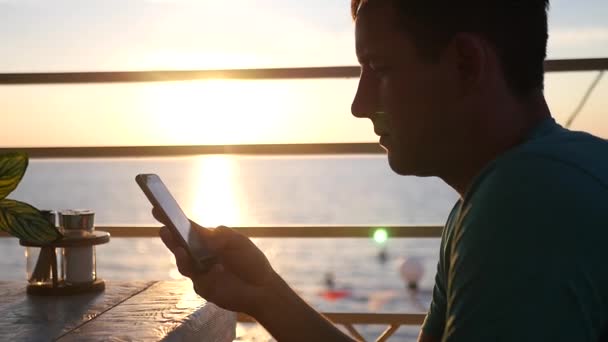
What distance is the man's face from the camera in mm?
810

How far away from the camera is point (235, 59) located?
2041 mm

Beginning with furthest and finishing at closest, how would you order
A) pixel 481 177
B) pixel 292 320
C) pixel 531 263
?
pixel 292 320 < pixel 481 177 < pixel 531 263

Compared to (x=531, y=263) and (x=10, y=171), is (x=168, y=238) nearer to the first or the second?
(x=10, y=171)

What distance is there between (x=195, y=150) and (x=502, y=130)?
1286mm

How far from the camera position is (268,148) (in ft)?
6.57

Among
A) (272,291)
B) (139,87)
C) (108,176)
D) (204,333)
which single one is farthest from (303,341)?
(108,176)

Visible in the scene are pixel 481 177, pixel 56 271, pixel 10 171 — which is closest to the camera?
pixel 481 177

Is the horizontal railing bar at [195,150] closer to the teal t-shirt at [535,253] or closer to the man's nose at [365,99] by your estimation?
the man's nose at [365,99]

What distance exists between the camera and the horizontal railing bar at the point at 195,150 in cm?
198

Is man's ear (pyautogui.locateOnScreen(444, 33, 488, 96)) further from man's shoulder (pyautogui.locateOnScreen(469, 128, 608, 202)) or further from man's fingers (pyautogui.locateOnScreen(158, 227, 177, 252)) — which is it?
man's fingers (pyautogui.locateOnScreen(158, 227, 177, 252))

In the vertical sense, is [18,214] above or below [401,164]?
below

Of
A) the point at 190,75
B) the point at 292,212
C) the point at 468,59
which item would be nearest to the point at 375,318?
the point at 190,75

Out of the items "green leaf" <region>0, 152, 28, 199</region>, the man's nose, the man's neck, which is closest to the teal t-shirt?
the man's neck

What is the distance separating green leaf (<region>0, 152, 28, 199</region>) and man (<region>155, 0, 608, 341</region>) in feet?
0.91
